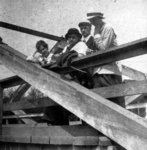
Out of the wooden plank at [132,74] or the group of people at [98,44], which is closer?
the group of people at [98,44]

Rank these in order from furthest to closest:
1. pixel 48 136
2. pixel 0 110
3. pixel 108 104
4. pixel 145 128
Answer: pixel 0 110 → pixel 48 136 → pixel 108 104 → pixel 145 128

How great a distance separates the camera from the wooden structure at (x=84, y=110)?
95.1 inches

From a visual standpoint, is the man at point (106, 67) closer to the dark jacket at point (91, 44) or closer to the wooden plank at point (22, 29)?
the dark jacket at point (91, 44)

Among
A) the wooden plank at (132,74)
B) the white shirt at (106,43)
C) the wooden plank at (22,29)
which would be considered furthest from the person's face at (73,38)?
the wooden plank at (22,29)

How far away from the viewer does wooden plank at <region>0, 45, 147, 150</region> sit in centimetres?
232

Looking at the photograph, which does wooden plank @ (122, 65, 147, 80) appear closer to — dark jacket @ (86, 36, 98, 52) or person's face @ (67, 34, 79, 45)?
dark jacket @ (86, 36, 98, 52)

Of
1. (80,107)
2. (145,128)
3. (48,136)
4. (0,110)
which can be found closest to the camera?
(145,128)

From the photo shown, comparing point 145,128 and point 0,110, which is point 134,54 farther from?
point 0,110

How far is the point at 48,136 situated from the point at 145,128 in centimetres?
164

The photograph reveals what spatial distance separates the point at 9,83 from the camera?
16.4ft

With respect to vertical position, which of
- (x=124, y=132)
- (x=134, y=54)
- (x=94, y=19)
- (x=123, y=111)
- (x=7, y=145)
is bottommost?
(x=7, y=145)

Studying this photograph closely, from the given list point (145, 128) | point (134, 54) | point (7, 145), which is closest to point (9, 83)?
point (7, 145)

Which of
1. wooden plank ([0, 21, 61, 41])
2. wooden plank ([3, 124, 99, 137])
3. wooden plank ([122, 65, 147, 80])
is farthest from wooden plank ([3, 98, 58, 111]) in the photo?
wooden plank ([0, 21, 61, 41])

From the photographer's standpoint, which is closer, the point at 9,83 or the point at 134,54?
the point at 134,54
